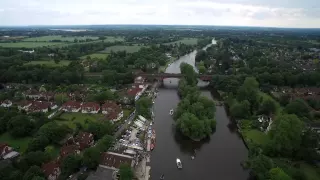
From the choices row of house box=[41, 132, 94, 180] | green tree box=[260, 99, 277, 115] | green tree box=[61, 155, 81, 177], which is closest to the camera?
row of house box=[41, 132, 94, 180]

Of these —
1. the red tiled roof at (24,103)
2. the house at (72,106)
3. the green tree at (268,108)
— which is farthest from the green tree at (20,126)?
the green tree at (268,108)

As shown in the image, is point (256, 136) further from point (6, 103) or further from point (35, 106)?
point (6, 103)

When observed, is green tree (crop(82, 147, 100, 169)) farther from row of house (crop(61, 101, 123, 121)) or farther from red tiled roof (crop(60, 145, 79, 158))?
row of house (crop(61, 101, 123, 121))

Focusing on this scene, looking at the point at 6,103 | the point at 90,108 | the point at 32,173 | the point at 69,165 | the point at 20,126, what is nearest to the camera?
the point at 32,173

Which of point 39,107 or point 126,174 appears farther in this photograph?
point 39,107

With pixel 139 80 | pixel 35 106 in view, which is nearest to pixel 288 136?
pixel 35 106

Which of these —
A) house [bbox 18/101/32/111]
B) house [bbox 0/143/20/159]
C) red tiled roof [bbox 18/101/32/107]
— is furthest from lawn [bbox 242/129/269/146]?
red tiled roof [bbox 18/101/32/107]

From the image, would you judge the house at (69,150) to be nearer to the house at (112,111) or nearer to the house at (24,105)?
the house at (112,111)
